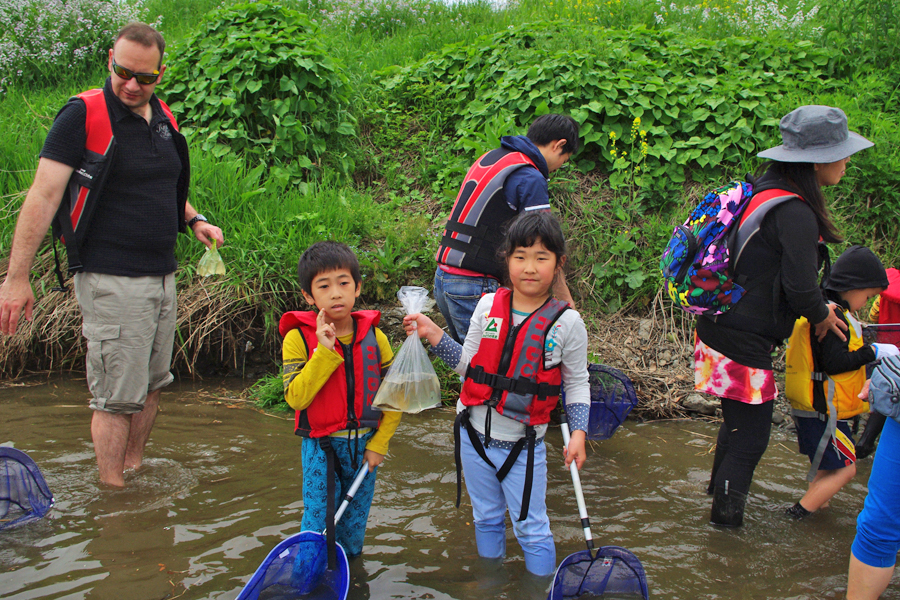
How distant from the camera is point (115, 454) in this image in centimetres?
353

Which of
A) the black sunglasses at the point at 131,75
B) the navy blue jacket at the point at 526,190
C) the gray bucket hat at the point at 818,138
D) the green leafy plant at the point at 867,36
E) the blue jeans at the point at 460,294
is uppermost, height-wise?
the green leafy plant at the point at 867,36

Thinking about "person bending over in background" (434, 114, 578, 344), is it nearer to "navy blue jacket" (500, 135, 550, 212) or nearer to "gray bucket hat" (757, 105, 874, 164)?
"navy blue jacket" (500, 135, 550, 212)

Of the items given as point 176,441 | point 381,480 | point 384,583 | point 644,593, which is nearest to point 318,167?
point 176,441

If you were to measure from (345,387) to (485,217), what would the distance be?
1.39 metres

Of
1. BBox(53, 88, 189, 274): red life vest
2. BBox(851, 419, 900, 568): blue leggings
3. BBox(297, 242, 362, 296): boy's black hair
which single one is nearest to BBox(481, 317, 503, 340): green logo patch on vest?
BBox(297, 242, 362, 296): boy's black hair

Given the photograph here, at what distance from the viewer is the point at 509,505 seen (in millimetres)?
2748

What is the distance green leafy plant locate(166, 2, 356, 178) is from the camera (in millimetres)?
6512

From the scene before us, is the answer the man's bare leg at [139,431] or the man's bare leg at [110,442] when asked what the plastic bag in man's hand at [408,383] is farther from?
the man's bare leg at [139,431]

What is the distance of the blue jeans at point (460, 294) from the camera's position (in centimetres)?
366

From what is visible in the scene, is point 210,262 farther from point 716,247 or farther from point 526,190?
point 716,247

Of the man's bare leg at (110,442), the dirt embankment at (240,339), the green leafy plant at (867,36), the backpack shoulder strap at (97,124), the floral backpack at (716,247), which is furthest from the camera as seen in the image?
the green leafy plant at (867,36)

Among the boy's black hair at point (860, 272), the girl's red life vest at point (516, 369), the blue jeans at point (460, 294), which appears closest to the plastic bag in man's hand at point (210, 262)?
the blue jeans at point (460, 294)

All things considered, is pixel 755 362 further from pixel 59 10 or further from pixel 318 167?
pixel 59 10

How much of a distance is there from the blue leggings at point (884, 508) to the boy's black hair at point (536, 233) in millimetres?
1445
